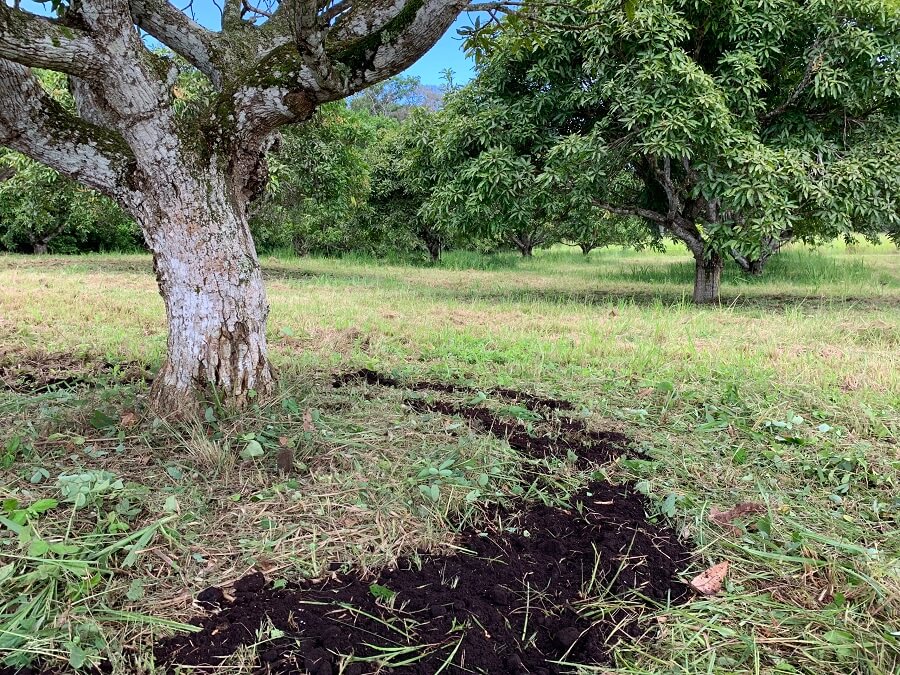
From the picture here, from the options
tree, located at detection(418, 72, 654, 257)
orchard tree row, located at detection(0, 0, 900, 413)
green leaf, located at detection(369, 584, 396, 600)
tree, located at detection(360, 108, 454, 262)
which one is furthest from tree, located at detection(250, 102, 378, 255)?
green leaf, located at detection(369, 584, 396, 600)

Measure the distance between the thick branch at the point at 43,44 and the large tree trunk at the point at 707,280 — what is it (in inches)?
350

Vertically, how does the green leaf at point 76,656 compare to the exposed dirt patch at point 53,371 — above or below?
below

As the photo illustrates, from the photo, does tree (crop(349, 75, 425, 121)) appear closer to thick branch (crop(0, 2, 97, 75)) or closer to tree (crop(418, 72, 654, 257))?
tree (crop(418, 72, 654, 257))

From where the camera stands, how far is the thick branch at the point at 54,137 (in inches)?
110

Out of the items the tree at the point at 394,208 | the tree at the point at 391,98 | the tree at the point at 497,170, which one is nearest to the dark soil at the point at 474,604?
the tree at the point at 497,170

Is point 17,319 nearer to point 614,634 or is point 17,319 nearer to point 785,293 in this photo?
point 614,634

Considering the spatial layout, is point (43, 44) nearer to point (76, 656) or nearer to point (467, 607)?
point (76, 656)

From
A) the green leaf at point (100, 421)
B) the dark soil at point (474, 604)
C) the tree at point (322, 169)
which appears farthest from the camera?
the tree at point (322, 169)

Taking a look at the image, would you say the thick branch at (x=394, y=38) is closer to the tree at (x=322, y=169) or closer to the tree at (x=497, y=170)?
the tree at (x=497, y=170)

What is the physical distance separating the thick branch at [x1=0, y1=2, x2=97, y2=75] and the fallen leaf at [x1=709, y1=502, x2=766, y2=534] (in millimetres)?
3423

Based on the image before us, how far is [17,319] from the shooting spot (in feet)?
19.4

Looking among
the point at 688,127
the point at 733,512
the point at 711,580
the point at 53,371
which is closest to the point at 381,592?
the point at 711,580

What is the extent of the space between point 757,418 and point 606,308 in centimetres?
466

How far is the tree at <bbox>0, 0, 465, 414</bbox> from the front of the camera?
9.04 ft
